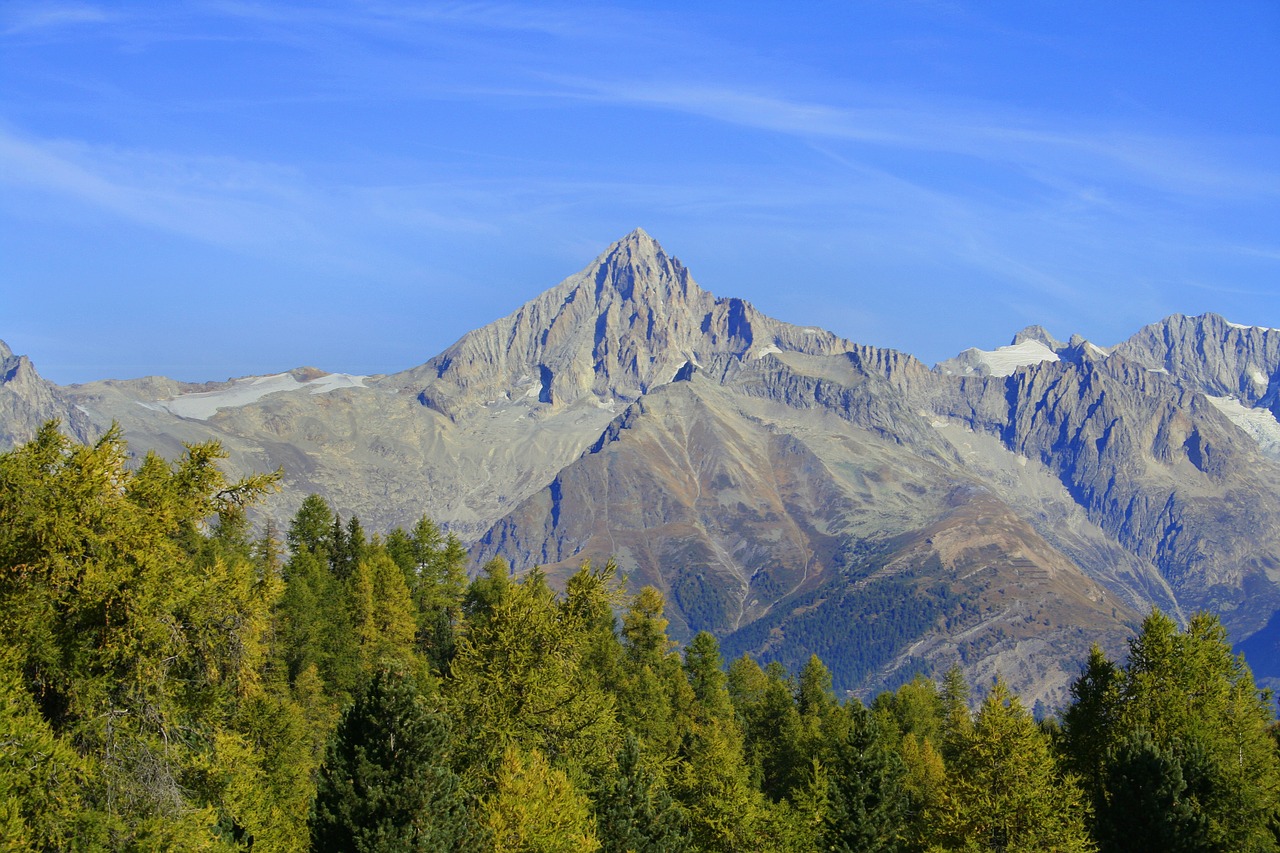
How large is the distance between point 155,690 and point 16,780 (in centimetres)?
444

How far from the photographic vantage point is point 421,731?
135 feet

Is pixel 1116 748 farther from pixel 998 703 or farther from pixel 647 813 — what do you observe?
pixel 647 813

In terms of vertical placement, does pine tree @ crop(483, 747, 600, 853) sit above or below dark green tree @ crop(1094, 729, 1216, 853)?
below

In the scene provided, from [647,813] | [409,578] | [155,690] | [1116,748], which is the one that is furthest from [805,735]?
[155,690]

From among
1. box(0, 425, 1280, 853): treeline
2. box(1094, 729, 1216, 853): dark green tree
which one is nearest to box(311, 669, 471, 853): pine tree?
box(0, 425, 1280, 853): treeline

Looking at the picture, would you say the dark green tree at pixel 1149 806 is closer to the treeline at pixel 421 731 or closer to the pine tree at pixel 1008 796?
Answer: the treeline at pixel 421 731

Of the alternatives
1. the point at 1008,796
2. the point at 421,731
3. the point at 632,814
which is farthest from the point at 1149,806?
the point at 421,731

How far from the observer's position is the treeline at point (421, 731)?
28.9m

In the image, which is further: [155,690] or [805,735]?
[805,735]

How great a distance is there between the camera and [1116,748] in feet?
183

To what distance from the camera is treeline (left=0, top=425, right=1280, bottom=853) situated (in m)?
28.9

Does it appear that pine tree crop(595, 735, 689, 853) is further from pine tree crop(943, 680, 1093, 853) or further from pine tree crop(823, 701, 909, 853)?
pine tree crop(943, 680, 1093, 853)

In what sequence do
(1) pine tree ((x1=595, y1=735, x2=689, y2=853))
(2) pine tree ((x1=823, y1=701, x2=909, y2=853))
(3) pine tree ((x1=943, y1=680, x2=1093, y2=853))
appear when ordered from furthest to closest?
(2) pine tree ((x1=823, y1=701, x2=909, y2=853)), (1) pine tree ((x1=595, y1=735, x2=689, y2=853)), (3) pine tree ((x1=943, y1=680, x2=1093, y2=853))

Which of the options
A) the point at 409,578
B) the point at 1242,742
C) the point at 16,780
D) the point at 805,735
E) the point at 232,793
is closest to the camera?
the point at 16,780
